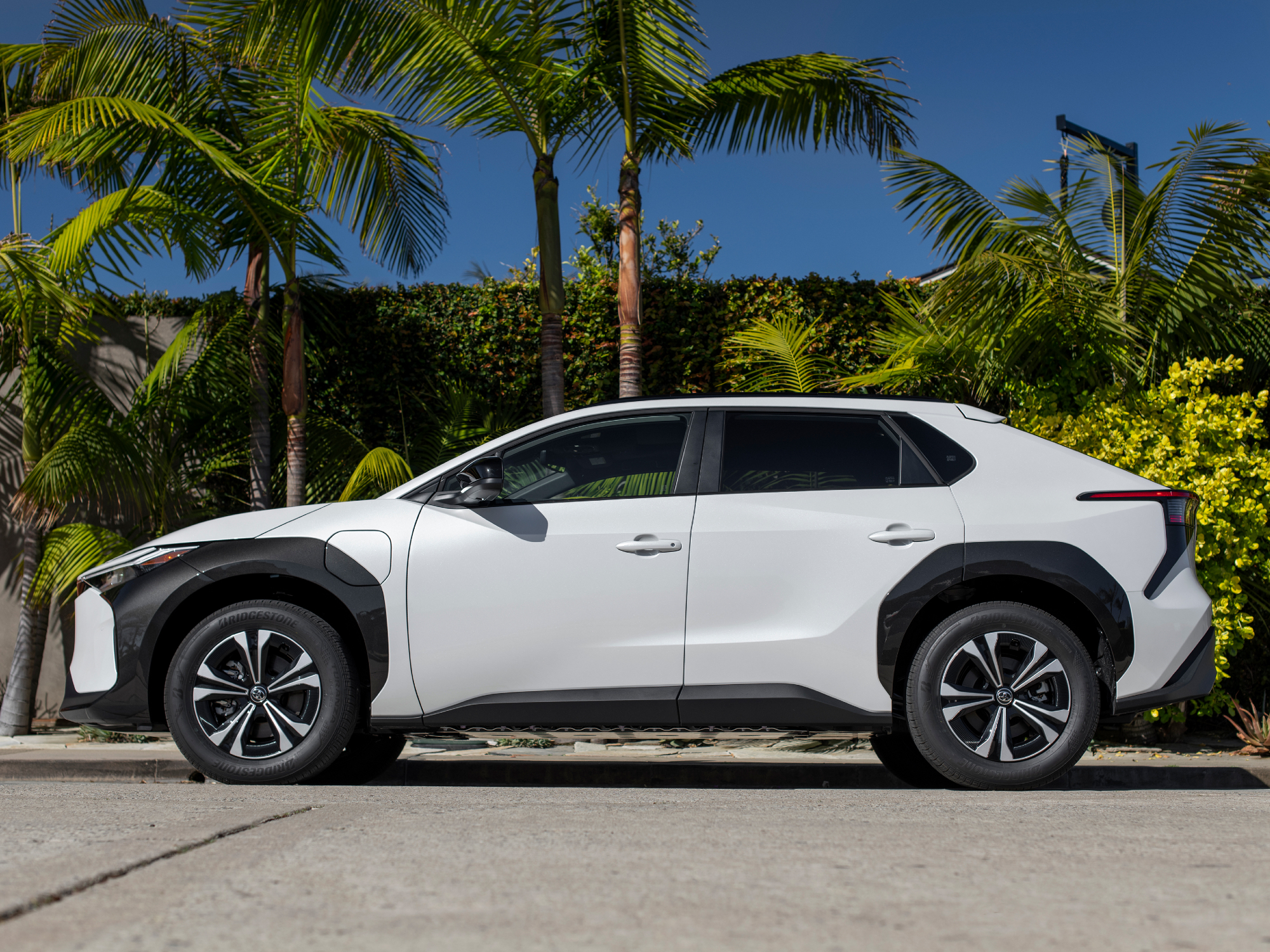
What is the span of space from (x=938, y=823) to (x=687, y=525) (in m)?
1.56

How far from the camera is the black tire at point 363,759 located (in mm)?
5418

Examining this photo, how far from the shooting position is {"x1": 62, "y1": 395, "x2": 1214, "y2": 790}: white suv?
452cm

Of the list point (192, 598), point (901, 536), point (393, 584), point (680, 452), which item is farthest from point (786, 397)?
point (192, 598)

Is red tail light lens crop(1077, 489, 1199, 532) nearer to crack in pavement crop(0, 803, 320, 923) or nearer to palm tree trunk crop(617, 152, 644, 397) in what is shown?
crack in pavement crop(0, 803, 320, 923)

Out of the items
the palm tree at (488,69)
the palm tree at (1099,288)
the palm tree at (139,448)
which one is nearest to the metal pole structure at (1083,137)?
the palm tree at (1099,288)

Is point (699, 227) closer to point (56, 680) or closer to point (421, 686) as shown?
point (56, 680)

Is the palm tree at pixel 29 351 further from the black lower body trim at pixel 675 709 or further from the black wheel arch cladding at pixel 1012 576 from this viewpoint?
the black wheel arch cladding at pixel 1012 576

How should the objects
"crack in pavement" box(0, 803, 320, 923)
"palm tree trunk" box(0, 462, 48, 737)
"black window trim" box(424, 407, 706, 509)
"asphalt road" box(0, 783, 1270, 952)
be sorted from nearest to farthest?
1. "asphalt road" box(0, 783, 1270, 952)
2. "crack in pavement" box(0, 803, 320, 923)
3. "black window trim" box(424, 407, 706, 509)
4. "palm tree trunk" box(0, 462, 48, 737)

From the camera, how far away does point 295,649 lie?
4668mm

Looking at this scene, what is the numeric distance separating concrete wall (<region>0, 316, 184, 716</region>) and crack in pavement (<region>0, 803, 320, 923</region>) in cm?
629

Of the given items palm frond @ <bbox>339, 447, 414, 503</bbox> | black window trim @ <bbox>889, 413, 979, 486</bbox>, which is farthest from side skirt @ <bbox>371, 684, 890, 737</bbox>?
palm frond @ <bbox>339, 447, 414, 503</bbox>

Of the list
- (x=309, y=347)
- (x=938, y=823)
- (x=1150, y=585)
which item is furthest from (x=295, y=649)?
(x=309, y=347)

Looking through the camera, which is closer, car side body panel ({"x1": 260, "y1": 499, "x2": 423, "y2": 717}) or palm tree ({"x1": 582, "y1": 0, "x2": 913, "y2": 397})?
car side body panel ({"x1": 260, "y1": 499, "x2": 423, "y2": 717})

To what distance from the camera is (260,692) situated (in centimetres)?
466
